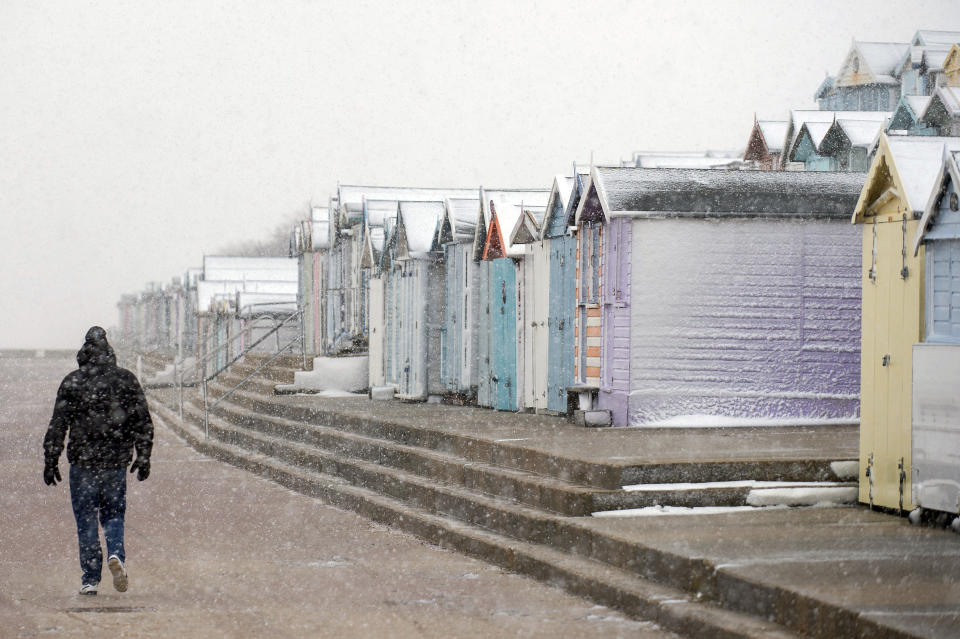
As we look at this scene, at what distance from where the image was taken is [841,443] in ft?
45.7

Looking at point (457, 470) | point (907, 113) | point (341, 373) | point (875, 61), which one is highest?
point (875, 61)

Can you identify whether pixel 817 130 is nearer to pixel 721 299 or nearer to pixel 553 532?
pixel 721 299

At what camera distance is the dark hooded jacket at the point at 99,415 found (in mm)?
9648

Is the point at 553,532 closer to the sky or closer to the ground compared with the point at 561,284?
closer to the ground

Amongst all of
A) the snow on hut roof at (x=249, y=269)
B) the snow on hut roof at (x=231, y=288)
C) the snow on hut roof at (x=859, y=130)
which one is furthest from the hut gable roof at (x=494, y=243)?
the snow on hut roof at (x=249, y=269)

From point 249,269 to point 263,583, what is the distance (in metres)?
46.1

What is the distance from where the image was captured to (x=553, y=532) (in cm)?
1115

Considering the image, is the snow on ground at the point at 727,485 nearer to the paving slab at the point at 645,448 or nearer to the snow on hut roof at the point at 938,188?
the paving slab at the point at 645,448

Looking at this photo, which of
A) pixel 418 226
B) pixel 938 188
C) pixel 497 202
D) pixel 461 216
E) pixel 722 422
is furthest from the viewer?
pixel 418 226

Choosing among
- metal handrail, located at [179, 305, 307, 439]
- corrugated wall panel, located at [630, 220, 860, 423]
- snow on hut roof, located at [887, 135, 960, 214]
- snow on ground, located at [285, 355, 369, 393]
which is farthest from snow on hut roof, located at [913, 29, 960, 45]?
snow on hut roof, located at [887, 135, 960, 214]

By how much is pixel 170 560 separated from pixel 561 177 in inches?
354

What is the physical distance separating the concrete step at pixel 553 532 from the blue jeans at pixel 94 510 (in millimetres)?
3387

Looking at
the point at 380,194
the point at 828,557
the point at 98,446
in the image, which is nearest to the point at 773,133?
the point at 380,194

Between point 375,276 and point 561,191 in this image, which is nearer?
point 561,191
